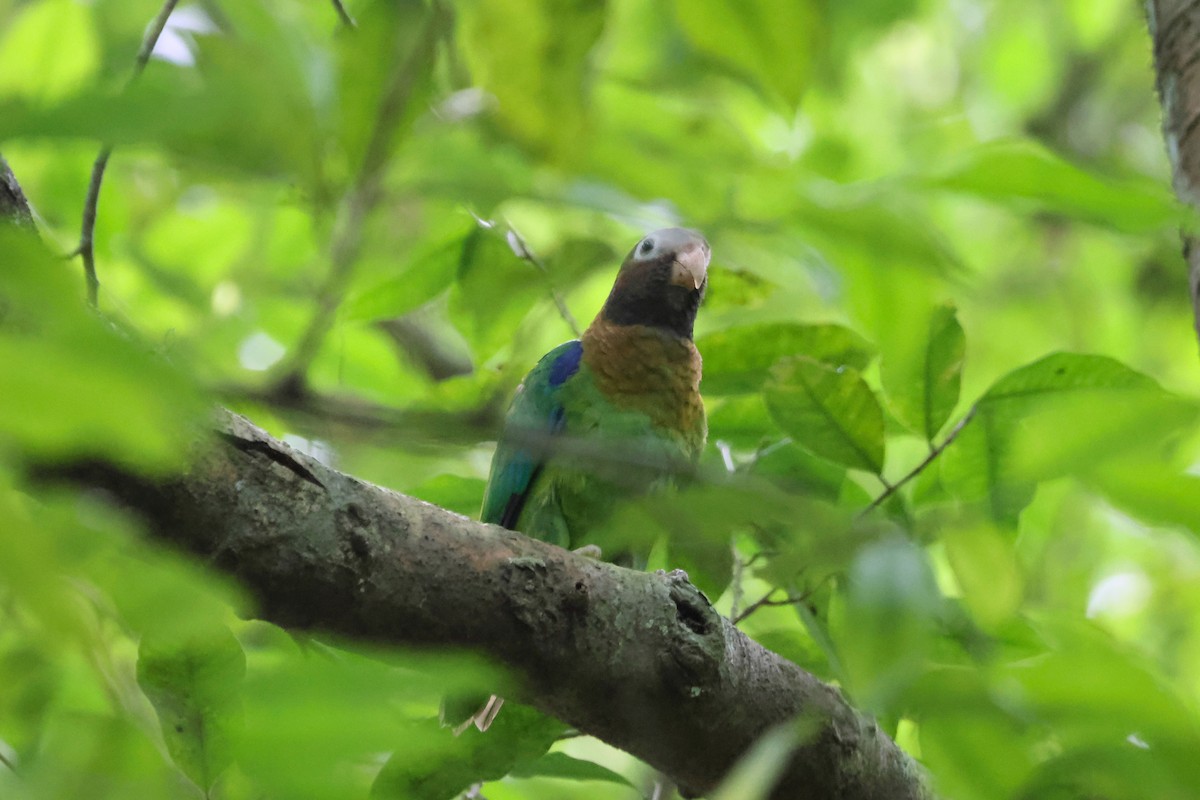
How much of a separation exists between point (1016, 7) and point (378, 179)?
238 inches

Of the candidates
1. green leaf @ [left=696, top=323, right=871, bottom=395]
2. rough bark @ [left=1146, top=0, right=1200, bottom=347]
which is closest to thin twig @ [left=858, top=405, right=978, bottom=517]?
green leaf @ [left=696, top=323, right=871, bottom=395]

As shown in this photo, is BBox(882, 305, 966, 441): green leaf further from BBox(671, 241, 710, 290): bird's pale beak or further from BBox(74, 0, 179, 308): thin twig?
BBox(74, 0, 179, 308): thin twig

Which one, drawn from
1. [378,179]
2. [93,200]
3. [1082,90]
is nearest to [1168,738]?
[378,179]

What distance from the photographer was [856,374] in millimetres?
1915

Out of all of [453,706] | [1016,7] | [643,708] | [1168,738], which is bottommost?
[453,706]

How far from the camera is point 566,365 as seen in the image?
323 cm

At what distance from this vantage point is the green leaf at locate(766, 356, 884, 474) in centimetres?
192

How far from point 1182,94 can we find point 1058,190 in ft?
6.13

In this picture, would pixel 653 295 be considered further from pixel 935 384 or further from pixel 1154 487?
pixel 1154 487

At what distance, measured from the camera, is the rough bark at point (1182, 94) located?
7.27ft

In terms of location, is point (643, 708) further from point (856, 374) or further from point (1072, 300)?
point (1072, 300)

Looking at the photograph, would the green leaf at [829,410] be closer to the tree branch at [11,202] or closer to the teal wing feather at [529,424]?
the teal wing feather at [529,424]

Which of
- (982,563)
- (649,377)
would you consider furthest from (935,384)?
(649,377)

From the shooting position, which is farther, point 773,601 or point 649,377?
point 649,377
